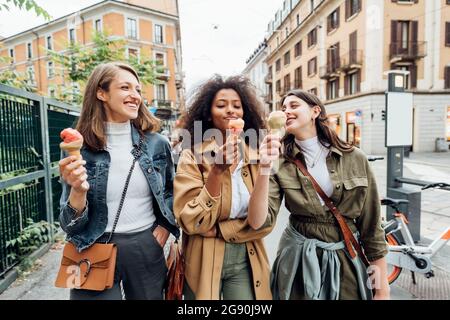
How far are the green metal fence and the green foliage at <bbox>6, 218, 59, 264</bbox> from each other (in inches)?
2.1

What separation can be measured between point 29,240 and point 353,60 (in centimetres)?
2334

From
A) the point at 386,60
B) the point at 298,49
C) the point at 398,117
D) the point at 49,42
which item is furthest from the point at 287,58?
the point at 398,117

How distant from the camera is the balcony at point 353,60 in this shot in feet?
71.8

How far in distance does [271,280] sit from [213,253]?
407 mm

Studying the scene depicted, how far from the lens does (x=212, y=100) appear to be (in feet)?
5.74

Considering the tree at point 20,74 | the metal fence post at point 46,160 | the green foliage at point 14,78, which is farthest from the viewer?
the metal fence post at point 46,160

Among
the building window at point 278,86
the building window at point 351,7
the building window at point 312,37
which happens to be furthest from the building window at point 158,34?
the building window at point 278,86

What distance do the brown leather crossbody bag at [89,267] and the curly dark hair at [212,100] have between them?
0.71 m

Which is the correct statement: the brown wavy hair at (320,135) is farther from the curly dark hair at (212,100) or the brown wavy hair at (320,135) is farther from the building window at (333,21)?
the building window at (333,21)

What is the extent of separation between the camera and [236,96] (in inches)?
67.4

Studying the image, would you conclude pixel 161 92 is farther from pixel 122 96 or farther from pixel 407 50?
pixel 122 96

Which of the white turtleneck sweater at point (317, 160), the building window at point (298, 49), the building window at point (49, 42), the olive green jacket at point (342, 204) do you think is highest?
the building window at point (298, 49)

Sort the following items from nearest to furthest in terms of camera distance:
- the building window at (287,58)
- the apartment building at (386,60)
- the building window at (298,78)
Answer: the apartment building at (386,60), the building window at (298,78), the building window at (287,58)
